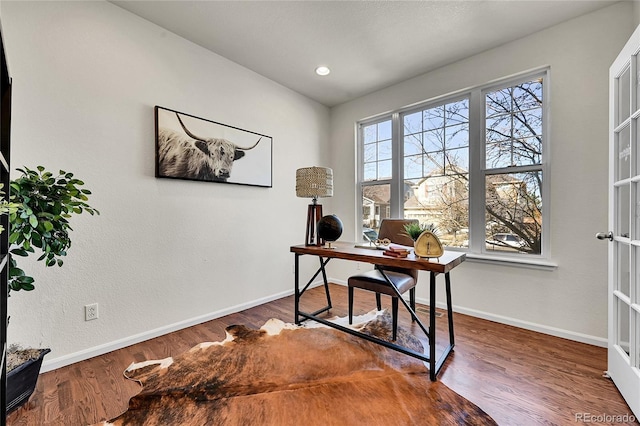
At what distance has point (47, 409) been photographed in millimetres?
1438

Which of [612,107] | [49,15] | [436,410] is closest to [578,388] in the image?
[436,410]

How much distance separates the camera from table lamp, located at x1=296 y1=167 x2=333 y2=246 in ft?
7.75

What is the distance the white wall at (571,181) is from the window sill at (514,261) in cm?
4

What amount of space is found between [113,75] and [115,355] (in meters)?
2.07

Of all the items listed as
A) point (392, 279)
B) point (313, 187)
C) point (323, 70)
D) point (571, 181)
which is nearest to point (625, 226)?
point (571, 181)

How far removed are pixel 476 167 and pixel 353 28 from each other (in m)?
1.74

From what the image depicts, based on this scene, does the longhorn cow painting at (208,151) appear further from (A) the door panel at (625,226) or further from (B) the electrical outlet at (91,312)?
(A) the door panel at (625,226)

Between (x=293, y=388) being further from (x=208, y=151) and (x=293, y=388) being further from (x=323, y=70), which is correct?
(x=323, y=70)

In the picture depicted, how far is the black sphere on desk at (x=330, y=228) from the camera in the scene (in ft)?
7.51

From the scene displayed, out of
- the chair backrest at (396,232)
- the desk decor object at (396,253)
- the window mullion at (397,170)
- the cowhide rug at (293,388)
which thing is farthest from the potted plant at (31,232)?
the window mullion at (397,170)

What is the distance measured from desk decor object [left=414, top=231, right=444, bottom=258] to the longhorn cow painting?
189 cm

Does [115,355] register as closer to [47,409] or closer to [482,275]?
[47,409]

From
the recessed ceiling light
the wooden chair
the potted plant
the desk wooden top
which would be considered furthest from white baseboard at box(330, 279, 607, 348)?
the potted plant

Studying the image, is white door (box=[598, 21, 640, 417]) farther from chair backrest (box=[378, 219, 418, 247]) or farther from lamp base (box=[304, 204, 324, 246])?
lamp base (box=[304, 204, 324, 246])
